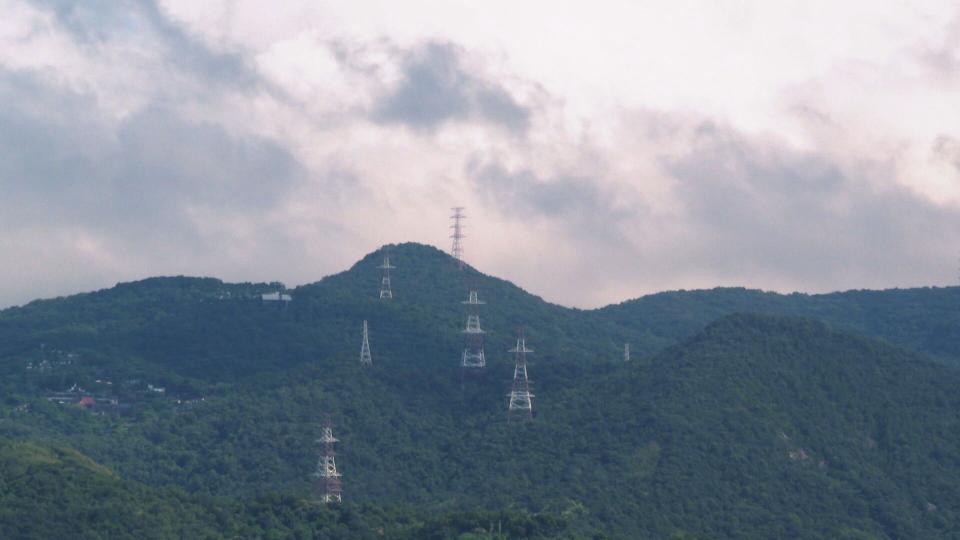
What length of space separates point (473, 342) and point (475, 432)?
2369 cm

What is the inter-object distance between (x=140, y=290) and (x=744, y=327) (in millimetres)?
78349

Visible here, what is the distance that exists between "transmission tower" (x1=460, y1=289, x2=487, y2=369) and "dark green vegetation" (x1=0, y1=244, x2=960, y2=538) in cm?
174

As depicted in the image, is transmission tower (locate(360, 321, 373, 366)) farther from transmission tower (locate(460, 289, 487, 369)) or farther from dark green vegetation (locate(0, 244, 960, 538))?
transmission tower (locate(460, 289, 487, 369))

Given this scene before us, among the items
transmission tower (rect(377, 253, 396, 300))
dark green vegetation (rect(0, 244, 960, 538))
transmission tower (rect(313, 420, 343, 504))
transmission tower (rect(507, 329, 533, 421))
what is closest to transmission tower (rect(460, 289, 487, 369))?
dark green vegetation (rect(0, 244, 960, 538))

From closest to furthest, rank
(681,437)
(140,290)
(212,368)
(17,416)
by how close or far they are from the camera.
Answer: (681,437) → (17,416) → (212,368) → (140,290)

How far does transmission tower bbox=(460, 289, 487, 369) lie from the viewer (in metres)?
150

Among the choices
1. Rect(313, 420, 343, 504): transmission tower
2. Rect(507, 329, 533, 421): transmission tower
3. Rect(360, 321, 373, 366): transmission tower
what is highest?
Rect(360, 321, 373, 366): transmission tower

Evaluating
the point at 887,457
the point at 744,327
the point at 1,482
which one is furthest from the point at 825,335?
the point at 1,482

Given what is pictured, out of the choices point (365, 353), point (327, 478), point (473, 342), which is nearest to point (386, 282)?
point (473, 342)

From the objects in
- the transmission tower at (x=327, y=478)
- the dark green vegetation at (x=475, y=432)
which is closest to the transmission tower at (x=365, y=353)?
the dark green vegetation at (x=475, y=432)

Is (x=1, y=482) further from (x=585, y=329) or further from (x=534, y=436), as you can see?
(x=585, y=329)

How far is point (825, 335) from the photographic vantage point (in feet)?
472

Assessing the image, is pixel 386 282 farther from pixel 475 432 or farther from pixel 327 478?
pixel 327 478

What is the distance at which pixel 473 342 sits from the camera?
15888 cm
